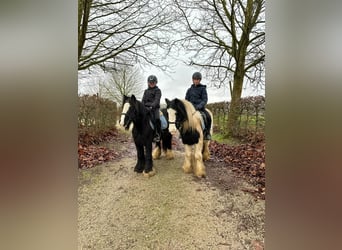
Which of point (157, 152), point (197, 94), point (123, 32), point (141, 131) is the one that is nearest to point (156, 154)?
point (157, 152)

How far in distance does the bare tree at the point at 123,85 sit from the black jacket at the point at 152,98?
0.11 feet

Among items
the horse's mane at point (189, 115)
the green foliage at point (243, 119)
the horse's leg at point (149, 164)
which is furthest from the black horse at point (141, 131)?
the green foliage at point (243, 119)

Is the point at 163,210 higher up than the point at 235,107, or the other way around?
the point at 235,107

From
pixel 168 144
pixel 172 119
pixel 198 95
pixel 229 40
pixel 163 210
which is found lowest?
pixel 163 210

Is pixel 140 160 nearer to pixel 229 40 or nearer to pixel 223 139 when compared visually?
pixel 223 139

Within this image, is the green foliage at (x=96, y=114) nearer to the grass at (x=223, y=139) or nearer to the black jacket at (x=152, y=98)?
the black jacket at (x=152, y=98)

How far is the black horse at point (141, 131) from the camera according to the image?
4.16 ft

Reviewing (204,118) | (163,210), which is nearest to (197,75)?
(204,118)

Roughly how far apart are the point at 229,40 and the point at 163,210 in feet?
2.61

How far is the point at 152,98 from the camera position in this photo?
127cm

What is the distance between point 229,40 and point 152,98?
16.7 inches
